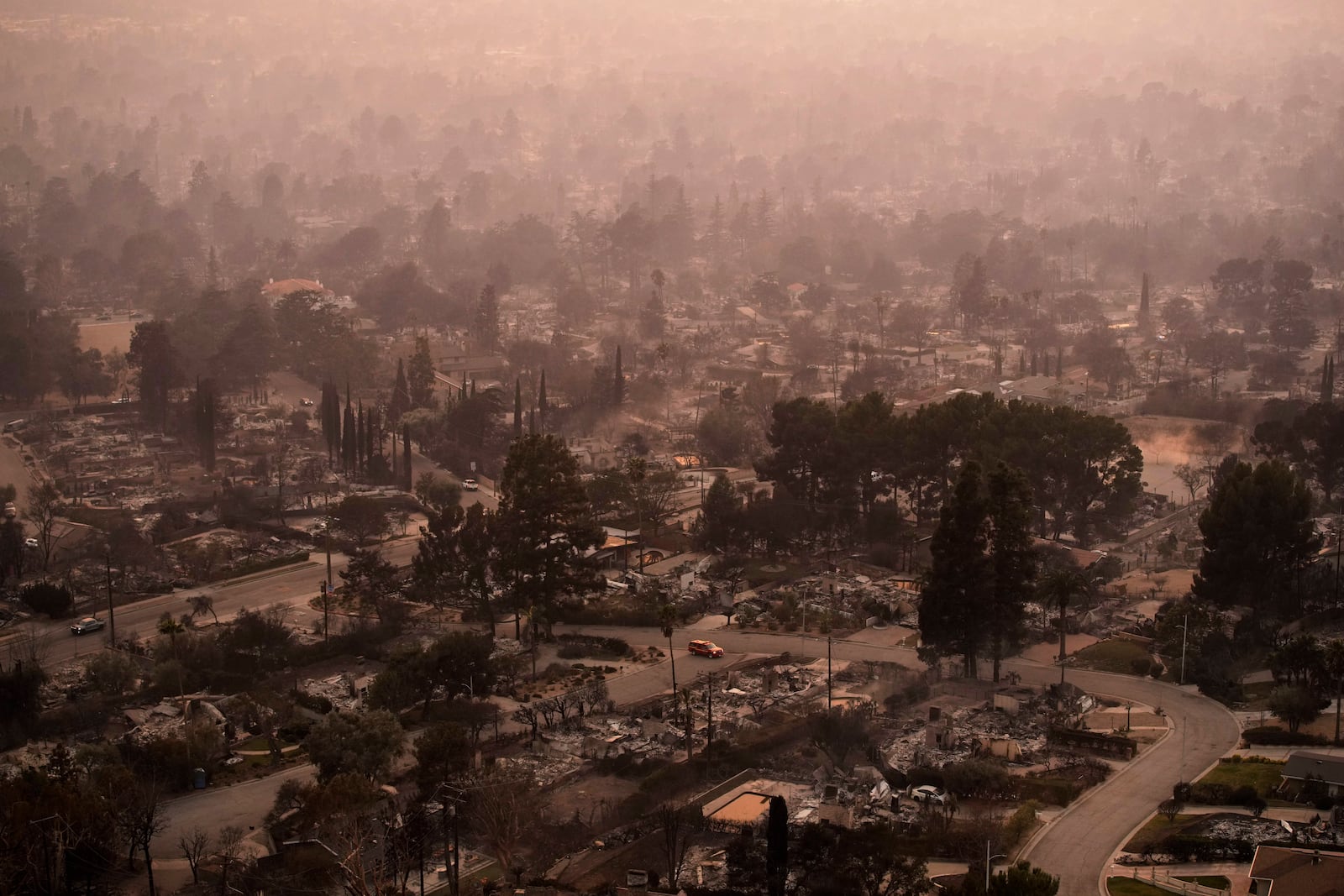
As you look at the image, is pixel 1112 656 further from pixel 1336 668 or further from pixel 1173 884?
A: pixel 1173 884

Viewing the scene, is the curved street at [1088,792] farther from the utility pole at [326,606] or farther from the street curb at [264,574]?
the street curb at [264,574]

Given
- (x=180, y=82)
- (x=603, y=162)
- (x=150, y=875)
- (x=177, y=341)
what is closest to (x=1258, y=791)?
(x=150, y=875)

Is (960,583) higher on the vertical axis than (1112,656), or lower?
higher

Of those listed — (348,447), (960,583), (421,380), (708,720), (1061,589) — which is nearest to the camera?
(708,720)

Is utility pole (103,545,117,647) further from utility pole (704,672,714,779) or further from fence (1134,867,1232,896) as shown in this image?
fence (1134,867,1232,896)

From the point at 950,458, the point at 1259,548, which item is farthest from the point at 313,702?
the point at 1259,548

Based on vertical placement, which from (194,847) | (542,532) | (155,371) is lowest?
(194,847)

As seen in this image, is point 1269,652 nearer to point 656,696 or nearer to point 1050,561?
point 1050,561

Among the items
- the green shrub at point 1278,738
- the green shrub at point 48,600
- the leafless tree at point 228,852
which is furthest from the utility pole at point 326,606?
the green shrub at point 1278,738
